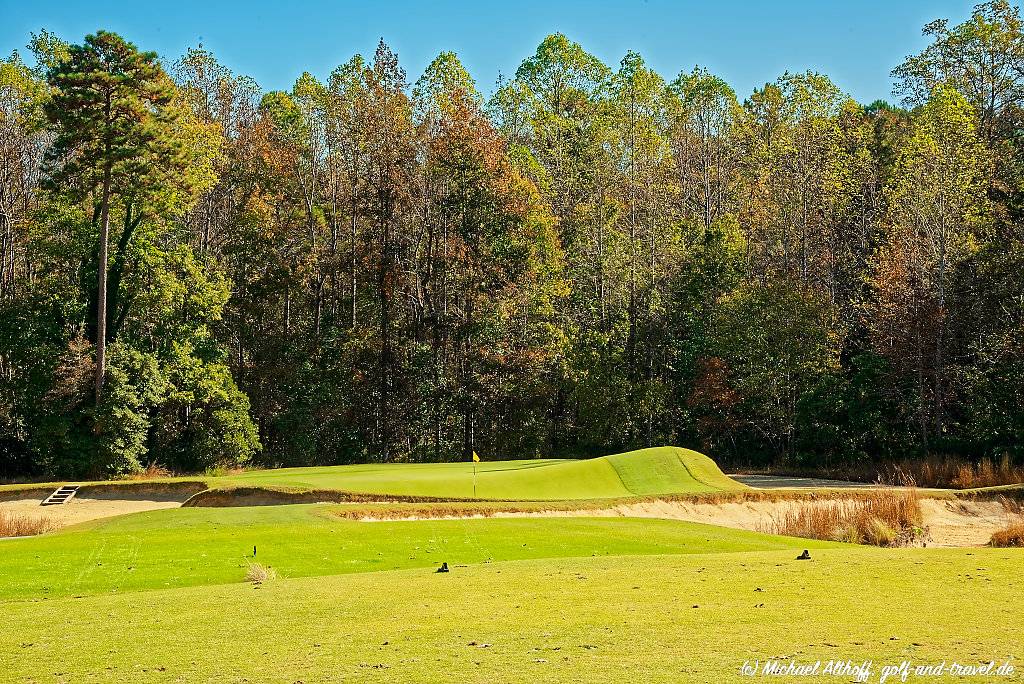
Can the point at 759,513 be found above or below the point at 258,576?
below

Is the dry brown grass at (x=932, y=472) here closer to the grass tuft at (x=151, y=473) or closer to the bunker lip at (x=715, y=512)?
the bunker lip at (x=715, y=512)

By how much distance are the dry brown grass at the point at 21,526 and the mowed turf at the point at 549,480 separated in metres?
4.87

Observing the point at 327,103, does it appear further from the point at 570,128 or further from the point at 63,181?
the point at 63,181

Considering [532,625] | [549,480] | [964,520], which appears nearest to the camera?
[532,625]

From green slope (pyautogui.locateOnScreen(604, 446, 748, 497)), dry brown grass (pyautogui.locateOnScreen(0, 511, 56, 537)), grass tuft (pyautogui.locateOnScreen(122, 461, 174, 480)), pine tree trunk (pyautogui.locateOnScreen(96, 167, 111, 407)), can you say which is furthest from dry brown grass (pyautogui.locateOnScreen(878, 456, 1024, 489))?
pine tree trunk (pyautogui.locateOnScreen(96, 167, 111, 407))

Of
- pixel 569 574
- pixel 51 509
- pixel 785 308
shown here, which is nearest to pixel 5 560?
pixel 569 574

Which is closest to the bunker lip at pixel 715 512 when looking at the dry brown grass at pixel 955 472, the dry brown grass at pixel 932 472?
the dry brown grass at pixel 955 472

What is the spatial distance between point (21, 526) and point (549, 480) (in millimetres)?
12435

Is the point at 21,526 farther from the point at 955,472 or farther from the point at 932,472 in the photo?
the point at 955,472

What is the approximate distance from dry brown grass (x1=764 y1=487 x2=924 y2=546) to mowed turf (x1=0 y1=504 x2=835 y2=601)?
1779 mm

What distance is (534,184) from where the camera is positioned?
141ft

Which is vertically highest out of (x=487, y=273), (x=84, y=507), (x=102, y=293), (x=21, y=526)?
(x=487, y=273)

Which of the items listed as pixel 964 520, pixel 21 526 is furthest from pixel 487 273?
pixel 21 526

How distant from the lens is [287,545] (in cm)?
1501
